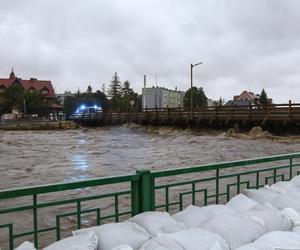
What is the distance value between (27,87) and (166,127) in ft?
180

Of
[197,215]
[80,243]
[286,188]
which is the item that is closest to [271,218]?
[197,215]

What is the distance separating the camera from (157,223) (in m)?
3.13

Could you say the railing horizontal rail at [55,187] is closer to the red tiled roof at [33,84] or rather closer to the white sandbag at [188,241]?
the white sandbag at [188,241]

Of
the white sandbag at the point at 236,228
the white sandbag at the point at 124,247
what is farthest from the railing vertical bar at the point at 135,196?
the white sandbag at the point at 124,247

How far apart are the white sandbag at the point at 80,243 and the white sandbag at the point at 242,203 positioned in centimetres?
149

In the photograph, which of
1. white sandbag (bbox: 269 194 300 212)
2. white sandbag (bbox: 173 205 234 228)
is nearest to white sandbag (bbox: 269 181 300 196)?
white sandbag (bbox: 269 194 300 212)

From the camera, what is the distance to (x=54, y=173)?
13.8 metres

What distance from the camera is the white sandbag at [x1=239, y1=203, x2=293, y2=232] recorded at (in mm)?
3332

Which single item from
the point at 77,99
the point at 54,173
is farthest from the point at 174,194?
the point at 77,99

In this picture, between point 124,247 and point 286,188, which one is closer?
point 124,247

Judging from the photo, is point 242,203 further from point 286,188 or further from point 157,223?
point 157,223

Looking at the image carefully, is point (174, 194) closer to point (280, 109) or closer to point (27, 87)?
point (280, 109)

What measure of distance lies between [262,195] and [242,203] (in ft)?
1.19

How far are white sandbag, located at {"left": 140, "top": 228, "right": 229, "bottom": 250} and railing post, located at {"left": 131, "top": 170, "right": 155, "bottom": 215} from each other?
575mm
